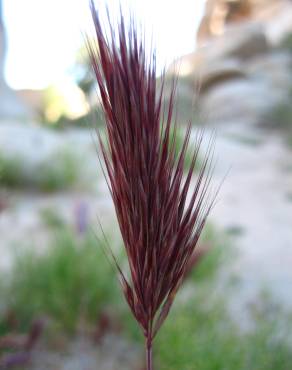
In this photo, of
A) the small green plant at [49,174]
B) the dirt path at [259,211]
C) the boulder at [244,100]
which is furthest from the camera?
the boulder at [244,100]

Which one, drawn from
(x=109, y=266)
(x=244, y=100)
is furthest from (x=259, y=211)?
(x=244, y=100)

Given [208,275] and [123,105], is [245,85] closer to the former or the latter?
[208,275]

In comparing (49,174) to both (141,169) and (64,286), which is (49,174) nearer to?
(64,286)

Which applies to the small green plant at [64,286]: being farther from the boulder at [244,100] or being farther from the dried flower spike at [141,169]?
the boulder at [244,100]

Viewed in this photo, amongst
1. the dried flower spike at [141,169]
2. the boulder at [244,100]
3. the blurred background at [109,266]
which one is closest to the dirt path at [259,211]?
the blurred background at [109,266]

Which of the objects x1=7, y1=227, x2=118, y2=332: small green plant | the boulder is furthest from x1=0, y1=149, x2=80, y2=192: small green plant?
the boulder
